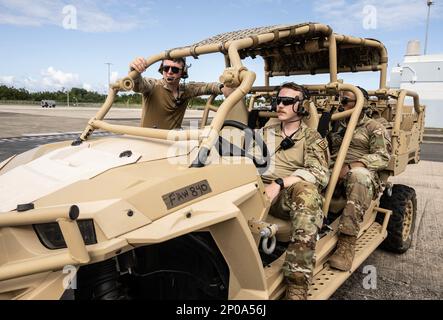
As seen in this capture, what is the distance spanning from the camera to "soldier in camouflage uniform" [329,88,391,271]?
3.30 m

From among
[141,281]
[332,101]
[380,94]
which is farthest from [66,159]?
[380,94]

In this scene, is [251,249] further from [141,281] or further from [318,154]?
[318,154]

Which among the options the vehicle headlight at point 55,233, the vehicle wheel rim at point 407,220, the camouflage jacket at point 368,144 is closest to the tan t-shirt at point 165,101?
the camouflage jacket at point 368,144

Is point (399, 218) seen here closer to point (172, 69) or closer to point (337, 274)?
point (337, 274)

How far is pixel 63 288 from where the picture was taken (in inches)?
67.9

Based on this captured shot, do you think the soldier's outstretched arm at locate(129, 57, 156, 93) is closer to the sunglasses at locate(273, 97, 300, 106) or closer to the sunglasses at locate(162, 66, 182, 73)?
the sunglasses at locate(162, 66, 182, 73)

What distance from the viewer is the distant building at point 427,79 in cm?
2464

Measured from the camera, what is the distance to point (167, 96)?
4074mm

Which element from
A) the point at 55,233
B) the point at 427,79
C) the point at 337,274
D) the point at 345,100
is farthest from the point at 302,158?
the point at 427,79

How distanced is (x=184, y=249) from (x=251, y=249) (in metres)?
0.41

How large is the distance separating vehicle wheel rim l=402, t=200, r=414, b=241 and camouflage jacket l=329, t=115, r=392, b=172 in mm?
997

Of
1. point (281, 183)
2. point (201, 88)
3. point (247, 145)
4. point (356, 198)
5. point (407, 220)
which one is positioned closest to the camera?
point (281, 183)

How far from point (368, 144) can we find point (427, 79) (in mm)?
24417

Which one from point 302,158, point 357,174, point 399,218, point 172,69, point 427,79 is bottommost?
point 399,218
